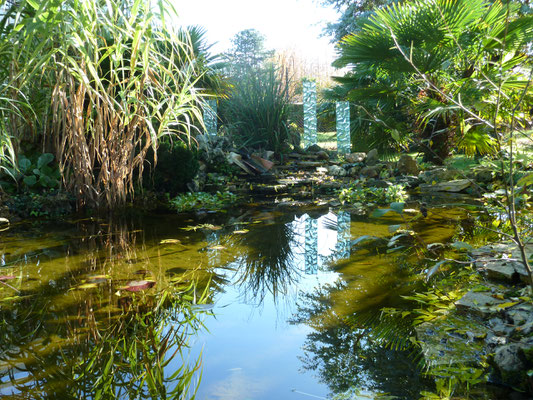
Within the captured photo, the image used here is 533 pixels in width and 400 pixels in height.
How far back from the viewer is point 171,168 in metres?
5.04

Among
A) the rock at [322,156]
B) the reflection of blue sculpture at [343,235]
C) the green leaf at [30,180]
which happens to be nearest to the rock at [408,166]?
the rock at [322,156]

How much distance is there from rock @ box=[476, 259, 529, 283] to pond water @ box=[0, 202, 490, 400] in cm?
33

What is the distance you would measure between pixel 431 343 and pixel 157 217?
299 centimetres

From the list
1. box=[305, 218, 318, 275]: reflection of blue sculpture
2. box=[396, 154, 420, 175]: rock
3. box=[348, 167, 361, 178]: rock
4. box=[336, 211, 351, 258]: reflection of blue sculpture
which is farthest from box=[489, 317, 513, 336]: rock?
box=[348, 167, 361, 178]: rock

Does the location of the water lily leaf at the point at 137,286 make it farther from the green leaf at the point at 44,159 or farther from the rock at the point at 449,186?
the rock at the point at 449,186

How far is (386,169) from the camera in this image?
6.85 meters

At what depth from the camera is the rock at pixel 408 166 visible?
21.7ft

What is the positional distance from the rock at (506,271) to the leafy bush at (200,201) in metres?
3.01

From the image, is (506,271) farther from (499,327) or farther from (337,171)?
(337,171)

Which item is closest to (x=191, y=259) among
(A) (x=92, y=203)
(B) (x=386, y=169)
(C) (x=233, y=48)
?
(A) (x=92, y=203)

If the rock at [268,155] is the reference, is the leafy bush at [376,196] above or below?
below

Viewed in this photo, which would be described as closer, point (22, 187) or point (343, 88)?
point (22, 187)

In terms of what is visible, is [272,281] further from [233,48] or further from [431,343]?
[233,48]

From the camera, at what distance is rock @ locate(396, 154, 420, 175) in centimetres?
662
